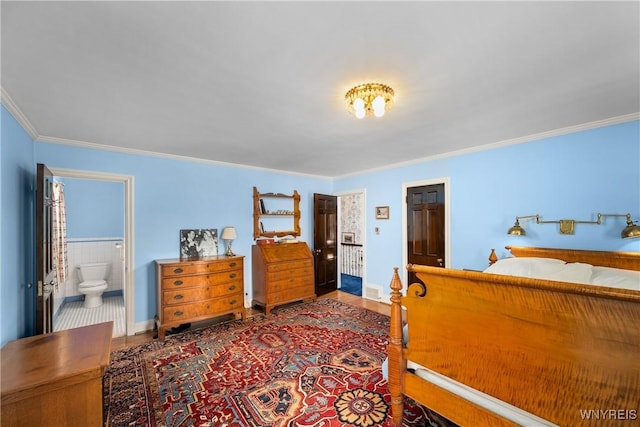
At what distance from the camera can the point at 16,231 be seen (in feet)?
7.18

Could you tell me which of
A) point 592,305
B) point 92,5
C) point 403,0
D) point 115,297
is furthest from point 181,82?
point 115,297

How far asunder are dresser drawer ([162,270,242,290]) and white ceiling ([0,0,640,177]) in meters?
1.80

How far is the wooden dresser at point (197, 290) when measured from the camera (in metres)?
3.31

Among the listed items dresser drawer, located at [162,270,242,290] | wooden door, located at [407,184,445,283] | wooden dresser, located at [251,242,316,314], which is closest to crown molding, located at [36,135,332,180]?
wooden dresser, located at [251,242,316,314]

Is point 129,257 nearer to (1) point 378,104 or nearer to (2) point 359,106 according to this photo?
(2) point 359,106

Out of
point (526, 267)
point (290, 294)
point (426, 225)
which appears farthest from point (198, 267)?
point (526, 267)

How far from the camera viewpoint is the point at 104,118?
7.96ft

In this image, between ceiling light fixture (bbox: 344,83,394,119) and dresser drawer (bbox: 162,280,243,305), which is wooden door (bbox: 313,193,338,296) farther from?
ceiling light fixture (bbox: 344,83,394,119)

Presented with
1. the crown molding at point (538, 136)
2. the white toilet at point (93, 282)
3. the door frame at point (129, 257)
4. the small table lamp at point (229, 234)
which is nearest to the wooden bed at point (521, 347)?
the crown molding at point (538, 136)

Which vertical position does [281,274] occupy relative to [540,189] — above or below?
below

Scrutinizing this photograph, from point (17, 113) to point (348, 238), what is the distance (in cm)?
610

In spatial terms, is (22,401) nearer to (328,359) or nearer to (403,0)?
(328,359)

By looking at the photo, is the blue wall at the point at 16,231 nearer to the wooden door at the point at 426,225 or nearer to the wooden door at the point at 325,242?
the wooden door at the point at 325,242

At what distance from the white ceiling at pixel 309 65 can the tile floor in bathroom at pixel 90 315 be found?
264 centimetres
